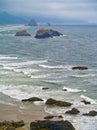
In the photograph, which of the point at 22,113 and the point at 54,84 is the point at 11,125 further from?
the point at 54,84

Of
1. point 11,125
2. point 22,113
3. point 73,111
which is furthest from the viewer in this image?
point 22,113

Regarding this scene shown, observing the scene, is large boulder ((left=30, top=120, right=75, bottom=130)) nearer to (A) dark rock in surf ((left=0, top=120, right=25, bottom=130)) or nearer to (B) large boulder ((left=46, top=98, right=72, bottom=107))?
(A) dark rock in surf ((left=0, top=120, right=25, bottom=130))

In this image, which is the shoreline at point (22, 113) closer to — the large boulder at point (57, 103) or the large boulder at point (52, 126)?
the large boulder at point (57, 103)

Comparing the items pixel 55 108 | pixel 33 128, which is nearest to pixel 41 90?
pixel 55 108

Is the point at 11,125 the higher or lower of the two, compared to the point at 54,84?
higher

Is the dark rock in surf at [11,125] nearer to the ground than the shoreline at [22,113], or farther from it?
farther from it

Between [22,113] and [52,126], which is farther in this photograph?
[22,113]

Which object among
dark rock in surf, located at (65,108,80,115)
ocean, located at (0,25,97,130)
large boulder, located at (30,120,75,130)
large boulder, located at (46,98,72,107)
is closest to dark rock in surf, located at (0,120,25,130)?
large boulder, located at (30,120,75,130)

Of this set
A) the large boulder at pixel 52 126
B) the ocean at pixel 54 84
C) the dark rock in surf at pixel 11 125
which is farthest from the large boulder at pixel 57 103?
the large boulder at pixel 52 126

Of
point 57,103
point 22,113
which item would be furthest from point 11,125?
point 57,103

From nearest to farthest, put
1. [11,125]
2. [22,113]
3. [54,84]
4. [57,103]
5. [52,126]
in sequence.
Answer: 1. [52,126]
2. [11,125]
3. [22,113]
4. [57,103]
5. [54,84]

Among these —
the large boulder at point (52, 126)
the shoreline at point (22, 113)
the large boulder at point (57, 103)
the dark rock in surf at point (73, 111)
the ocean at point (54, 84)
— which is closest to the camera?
the large boulder at point (52, 126)

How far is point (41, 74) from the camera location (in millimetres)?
66438

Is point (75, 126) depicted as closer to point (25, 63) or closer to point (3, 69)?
point (3, 69)
